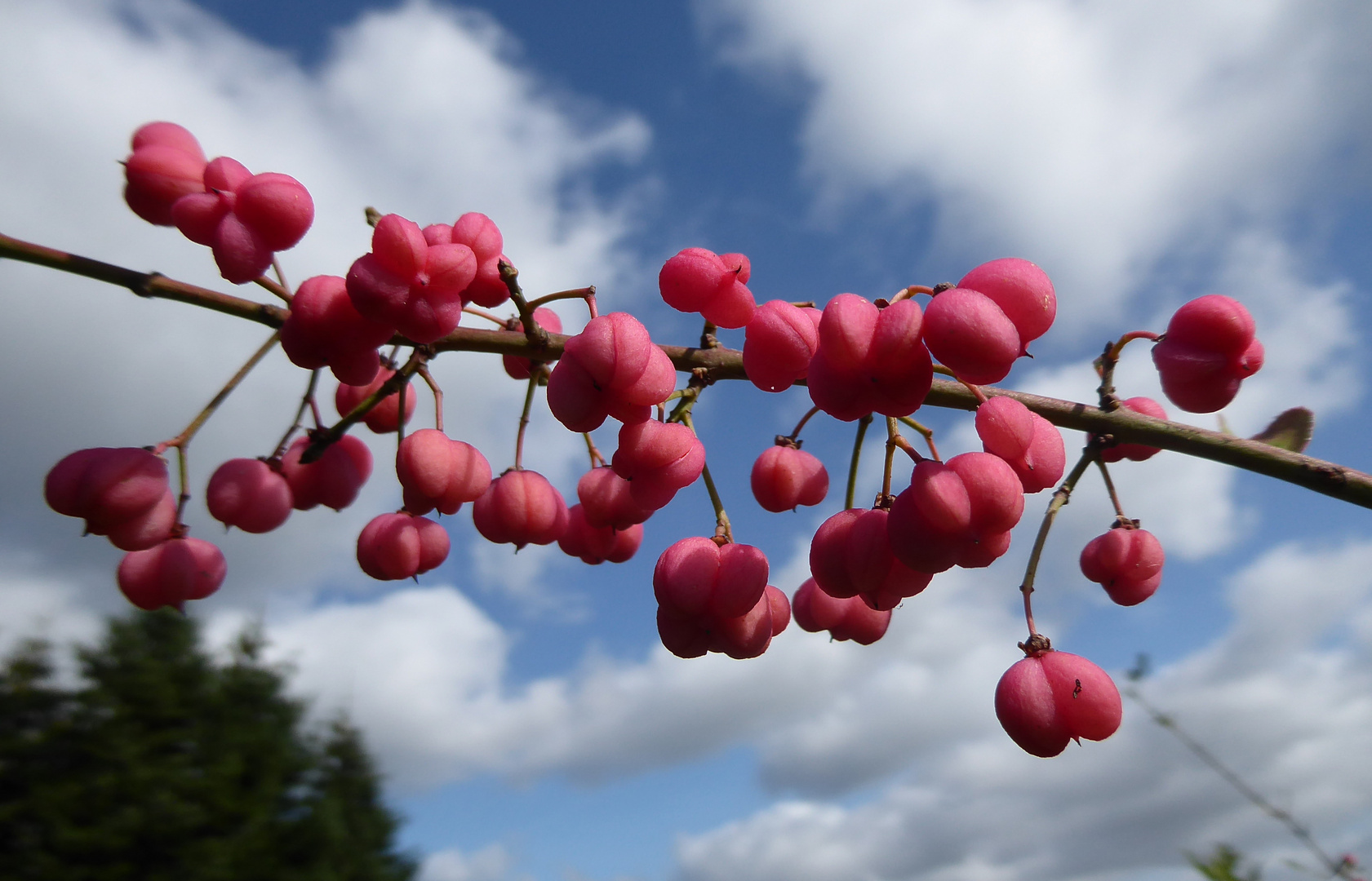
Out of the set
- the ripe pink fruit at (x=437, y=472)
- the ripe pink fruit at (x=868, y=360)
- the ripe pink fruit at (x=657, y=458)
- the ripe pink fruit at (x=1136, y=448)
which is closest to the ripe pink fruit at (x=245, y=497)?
the ripe pink fruit at (x=437, y=472)

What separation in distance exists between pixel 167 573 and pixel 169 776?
1477cm

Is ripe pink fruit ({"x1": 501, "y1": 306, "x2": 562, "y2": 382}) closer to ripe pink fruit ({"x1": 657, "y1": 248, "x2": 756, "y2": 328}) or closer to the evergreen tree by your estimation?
ripe pink fruit ({"x1": 657, "y1": 248, "x2": 756, "y2": 328})

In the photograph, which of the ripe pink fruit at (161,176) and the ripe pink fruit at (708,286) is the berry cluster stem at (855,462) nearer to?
the ripe pink fruit at (708,286)

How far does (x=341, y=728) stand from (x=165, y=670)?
→ 360 centimetres

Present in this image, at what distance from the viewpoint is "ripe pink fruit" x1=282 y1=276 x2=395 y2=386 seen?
1.14 metres

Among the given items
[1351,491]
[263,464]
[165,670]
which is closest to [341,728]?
[165,670]

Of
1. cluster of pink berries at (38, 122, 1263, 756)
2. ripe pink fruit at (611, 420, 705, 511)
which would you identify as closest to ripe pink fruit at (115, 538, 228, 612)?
cluster of pink berries at (38, 122, 1263, 756)

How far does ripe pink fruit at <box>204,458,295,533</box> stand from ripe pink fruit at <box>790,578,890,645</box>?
102cm

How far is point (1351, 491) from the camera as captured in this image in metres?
1.14

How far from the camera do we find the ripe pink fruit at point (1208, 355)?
1247 mm

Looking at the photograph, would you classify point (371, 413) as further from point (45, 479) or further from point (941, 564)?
point (941, 564)

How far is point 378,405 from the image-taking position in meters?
1.57

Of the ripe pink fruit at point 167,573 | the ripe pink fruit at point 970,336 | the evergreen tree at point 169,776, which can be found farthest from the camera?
the evergreen tree at point 169,776

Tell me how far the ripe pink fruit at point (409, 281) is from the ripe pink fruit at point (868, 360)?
0.54 m
